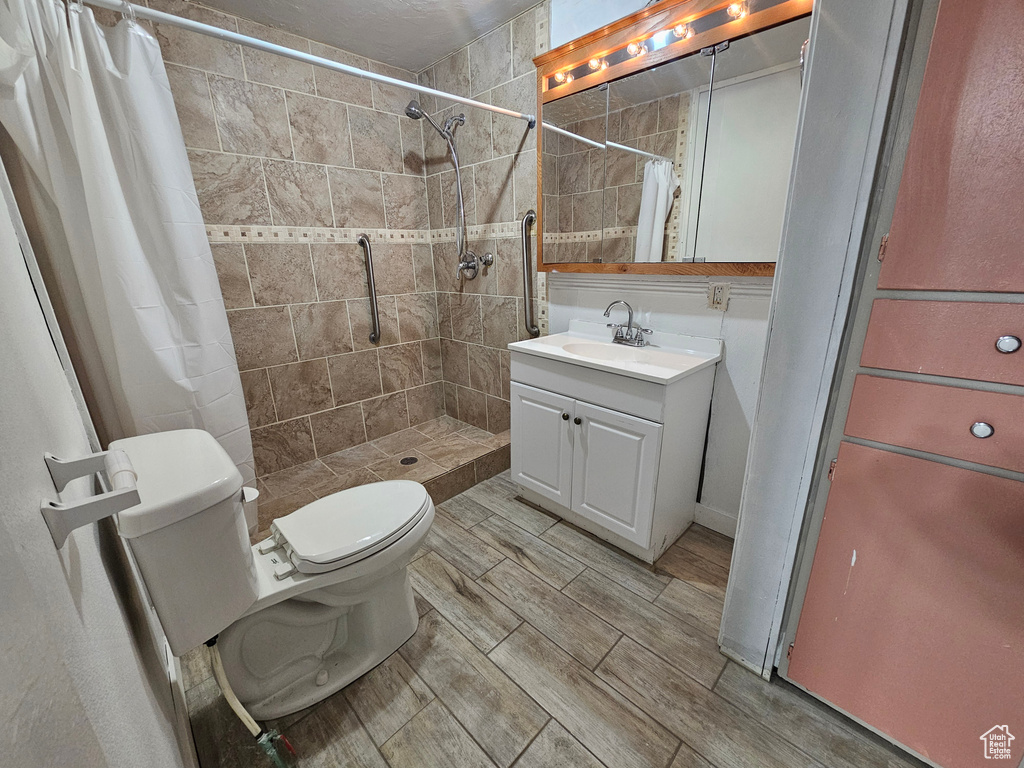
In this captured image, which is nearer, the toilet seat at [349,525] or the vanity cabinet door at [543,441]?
the toilet seat at [349,525]

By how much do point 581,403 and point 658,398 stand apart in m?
0.32

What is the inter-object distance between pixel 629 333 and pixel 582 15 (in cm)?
133

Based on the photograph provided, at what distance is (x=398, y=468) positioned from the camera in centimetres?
236

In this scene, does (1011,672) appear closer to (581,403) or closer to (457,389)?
(581,403)

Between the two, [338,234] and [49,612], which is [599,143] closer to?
[338,234]

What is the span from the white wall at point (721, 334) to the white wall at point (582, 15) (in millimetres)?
992

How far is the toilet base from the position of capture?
1137 millimetres

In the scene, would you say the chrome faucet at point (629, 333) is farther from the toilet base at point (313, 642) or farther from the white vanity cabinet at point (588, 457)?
the toilet base at point (313, 642)

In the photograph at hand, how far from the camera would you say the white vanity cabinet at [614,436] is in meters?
1.51

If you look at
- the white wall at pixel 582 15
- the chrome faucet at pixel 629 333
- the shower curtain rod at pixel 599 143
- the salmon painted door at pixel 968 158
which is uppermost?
the white wall at pixel 582 15

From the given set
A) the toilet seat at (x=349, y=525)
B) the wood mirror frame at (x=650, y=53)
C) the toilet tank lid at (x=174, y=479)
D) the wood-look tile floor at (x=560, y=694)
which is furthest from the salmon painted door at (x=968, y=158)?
the toilet tank lid at (x=174, y=479)

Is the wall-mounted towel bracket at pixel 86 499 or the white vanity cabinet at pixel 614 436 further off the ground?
the wall-mounted towel bracket at pixel 86 499

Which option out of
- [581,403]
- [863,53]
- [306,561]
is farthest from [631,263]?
[306,561]

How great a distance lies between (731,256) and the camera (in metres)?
1.54
